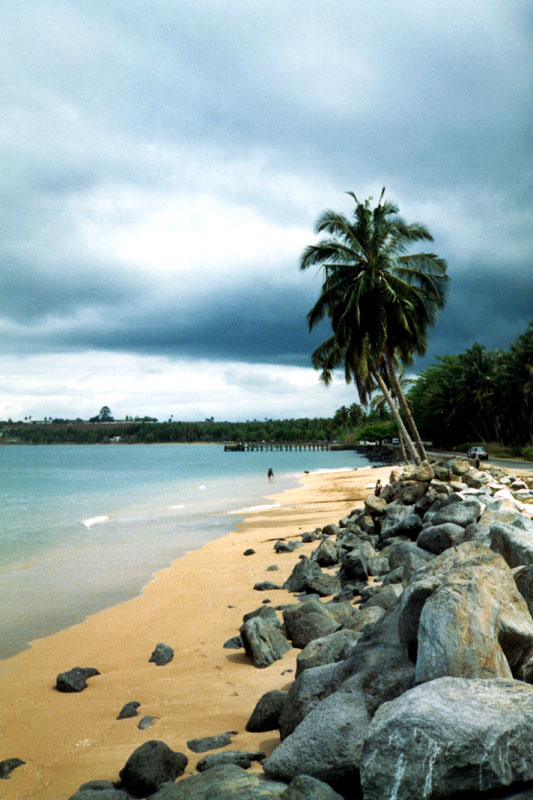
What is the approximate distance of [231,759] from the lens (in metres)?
3.84

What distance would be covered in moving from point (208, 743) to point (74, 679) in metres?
2.37

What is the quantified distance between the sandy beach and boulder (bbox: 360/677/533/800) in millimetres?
1746

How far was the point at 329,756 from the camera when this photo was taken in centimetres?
321

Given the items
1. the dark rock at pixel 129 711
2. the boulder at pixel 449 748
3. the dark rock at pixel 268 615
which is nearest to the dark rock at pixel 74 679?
the dark rock at pixel 129 711

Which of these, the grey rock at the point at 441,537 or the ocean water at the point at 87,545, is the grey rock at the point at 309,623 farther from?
the ocean water at the point at 87,545

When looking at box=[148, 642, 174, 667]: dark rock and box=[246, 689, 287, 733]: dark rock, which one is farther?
box=[148, 642, 174, 667]: dark rock

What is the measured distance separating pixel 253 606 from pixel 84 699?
3.30m

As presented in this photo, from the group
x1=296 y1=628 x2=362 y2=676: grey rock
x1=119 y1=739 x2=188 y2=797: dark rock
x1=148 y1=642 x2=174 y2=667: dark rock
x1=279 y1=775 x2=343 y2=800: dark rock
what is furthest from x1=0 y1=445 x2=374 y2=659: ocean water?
x1=279 y1=775 x2=343 y2=800: dark rock

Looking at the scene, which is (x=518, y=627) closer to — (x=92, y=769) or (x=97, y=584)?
(x=92, y=769)

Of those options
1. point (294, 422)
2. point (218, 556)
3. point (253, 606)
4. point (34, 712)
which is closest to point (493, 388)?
point (218, 556)

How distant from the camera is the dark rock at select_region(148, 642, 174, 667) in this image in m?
6.67

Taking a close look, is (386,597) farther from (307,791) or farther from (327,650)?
(307,791)

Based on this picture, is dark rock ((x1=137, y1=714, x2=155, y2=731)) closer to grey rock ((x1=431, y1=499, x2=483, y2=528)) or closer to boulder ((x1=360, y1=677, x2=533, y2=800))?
boulder ((x1=360, y1=677, x2=533, y2=800))

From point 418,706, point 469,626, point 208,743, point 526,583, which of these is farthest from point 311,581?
point 418,706
